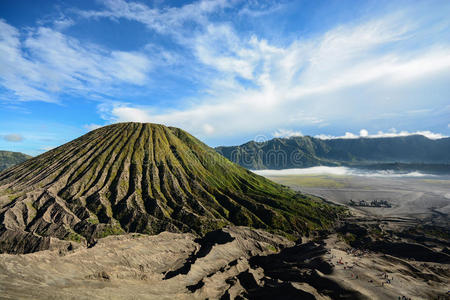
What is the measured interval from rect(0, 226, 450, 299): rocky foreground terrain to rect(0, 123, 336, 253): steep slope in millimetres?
18524

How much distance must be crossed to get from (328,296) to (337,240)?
2856 inches

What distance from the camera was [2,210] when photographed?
122062 mm

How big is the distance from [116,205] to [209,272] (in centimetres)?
8863

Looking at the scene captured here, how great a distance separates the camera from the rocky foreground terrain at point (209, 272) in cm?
6538

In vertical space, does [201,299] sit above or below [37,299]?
below

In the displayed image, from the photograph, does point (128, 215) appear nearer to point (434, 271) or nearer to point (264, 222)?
point (264, 222)

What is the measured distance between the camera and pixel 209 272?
93438 mm

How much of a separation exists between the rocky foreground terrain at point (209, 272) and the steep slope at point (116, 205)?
729 inches

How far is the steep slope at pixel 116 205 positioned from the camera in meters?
119

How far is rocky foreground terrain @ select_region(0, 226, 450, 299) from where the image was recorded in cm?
6538

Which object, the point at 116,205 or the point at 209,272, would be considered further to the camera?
the point at 116,205

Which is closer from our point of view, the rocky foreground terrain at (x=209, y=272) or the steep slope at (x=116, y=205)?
the rocky foreground terrain at (x=209, y=272)

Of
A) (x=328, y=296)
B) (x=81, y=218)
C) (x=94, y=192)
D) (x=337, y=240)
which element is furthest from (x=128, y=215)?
(x=337, y=240)

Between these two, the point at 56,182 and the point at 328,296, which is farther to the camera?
the point at 56,182
